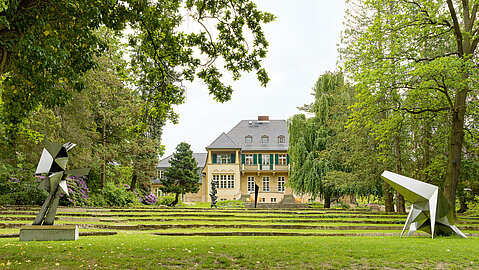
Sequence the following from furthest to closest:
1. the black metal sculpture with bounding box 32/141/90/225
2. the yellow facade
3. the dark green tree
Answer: the yellow facade, the dark green tree, the black metal sculpture with bounding box 32/141/90/225

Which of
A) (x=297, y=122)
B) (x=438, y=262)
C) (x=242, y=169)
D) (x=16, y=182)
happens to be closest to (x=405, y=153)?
(x=297, y=122)

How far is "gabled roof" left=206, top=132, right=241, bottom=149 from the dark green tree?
9.09 m

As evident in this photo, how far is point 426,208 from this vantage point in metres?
11.7

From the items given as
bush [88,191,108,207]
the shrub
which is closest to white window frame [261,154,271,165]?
the shrub

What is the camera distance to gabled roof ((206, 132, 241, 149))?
159ft

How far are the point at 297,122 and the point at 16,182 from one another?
1994 centimetres

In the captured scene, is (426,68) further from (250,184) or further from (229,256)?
(250,184)

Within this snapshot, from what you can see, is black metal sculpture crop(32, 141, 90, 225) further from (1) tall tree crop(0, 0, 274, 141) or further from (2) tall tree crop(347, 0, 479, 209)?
(2) tall tree crop(347, 0, 479, 209)

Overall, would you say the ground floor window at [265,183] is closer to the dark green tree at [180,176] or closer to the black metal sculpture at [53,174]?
the dark green tree at [180,176]

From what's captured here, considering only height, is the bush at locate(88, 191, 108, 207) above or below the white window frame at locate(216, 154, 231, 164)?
below

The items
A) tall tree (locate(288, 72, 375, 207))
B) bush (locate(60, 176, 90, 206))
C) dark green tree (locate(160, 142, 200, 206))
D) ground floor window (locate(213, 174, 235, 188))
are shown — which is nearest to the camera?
bush (locate(60, 176, 90, 206))

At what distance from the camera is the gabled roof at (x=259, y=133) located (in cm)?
5082

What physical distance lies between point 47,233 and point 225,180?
39.4 m

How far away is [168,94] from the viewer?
10695 mm
